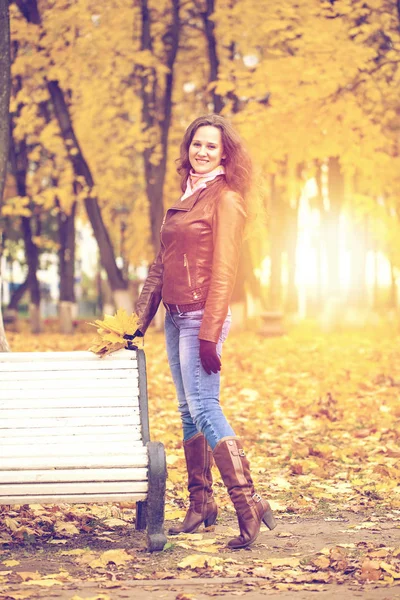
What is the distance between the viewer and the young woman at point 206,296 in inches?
212

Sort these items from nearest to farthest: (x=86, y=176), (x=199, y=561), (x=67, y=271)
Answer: (x=199, y=561), (x=86, y=176), (x=67, y=271)

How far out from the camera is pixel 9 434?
559 centimetres

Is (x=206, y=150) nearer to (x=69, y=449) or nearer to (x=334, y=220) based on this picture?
(x=69, y=449)

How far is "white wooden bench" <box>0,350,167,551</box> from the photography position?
16.8 feet

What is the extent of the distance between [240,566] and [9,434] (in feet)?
4.73

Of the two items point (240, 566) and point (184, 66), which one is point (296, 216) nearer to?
point (184, 66)

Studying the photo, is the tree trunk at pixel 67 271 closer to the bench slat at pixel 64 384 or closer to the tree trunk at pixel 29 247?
the tree trunk at pixel 29 247

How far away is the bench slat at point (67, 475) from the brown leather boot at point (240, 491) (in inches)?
19.0

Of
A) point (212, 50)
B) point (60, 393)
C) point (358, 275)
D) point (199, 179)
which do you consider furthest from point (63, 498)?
point (358, 275)

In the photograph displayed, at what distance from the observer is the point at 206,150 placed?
564 cm

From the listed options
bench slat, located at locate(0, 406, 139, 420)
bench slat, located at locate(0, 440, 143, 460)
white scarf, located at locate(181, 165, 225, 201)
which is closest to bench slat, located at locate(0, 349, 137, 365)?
bench slat, located at locate(0, 406, 139, 420)

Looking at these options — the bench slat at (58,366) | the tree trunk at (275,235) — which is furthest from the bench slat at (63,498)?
the tree trunk at (275,235)

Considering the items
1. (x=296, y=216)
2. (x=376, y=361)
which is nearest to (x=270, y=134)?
(x=376, y=361)

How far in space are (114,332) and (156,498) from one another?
98 centimetres
